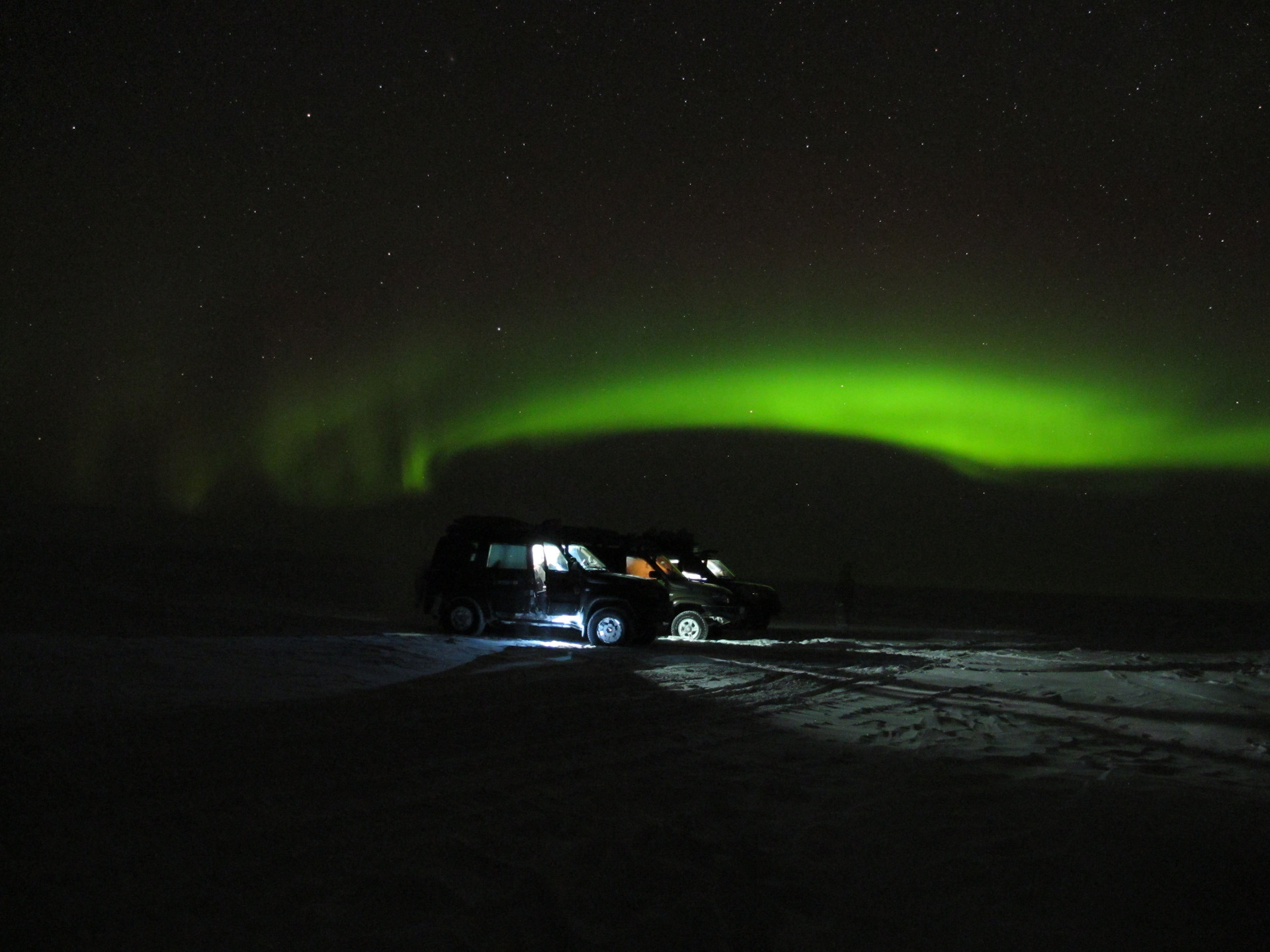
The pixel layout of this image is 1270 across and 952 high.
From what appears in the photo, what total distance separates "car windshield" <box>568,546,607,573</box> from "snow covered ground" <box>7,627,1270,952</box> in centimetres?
756

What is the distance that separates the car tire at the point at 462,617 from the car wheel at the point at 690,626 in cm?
443

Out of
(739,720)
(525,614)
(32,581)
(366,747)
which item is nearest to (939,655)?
(525,614)

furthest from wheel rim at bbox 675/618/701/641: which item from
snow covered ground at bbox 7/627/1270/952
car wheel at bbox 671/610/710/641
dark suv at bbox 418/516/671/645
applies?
snow covered ground at bbox 7/627/1270/952

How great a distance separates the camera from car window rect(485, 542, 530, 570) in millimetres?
18953

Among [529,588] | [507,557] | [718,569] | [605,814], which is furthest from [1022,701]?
[718,569]

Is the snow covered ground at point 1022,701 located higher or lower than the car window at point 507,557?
lower

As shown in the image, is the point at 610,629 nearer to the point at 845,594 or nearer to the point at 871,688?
the point at 871,688

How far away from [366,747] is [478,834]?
2.55 m

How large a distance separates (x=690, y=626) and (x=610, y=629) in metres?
3.36

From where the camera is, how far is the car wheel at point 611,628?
18.4 m

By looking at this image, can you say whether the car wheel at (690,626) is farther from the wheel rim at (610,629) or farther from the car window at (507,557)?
the car window at (507,557)

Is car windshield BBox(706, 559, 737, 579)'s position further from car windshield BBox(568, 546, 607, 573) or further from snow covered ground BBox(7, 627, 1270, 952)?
snow covered ground BBox(7, 627, 1270, 952)

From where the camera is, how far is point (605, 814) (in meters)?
6.08

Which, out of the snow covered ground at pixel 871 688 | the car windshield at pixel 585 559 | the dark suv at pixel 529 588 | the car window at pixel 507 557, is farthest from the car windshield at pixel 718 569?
the snow covered ground at pixel 871 688
